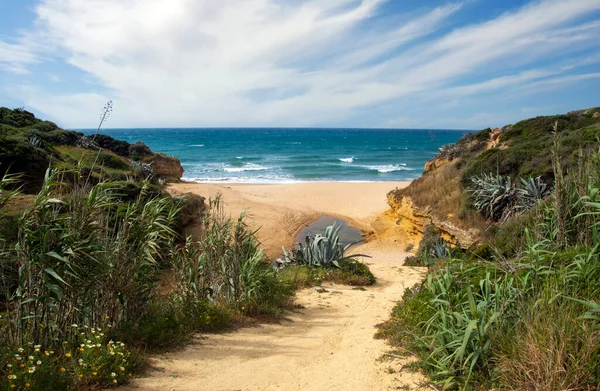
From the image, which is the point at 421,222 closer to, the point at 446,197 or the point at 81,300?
the point at 446,197

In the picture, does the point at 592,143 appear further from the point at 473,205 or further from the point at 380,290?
the point at 380,290

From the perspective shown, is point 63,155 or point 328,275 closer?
point 328,275

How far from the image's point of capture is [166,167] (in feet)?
107

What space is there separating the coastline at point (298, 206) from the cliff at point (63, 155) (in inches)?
134

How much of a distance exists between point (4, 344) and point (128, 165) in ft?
68.2

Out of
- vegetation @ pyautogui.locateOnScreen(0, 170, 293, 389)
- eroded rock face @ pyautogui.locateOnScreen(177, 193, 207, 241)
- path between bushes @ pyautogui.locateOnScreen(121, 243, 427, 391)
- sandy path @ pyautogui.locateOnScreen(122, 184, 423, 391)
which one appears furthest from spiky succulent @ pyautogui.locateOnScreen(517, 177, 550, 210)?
eroded rock face @ pyautogui.locateOnScreen(177, 193, 207, 241)

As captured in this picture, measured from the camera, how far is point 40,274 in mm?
4543

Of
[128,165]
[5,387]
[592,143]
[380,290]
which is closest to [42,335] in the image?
[5,387]

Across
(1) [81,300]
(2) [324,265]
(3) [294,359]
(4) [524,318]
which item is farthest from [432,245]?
(1) [81,300]

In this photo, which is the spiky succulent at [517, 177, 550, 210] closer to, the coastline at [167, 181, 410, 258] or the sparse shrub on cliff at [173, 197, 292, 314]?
the coastline at [167, 181, 410, 258]

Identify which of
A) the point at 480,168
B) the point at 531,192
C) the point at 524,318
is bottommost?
the point at 524,318

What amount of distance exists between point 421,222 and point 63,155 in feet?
50.7

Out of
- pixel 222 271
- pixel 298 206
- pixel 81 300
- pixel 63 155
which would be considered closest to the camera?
pixel 81 300

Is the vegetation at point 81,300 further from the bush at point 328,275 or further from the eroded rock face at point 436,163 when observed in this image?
the eroded rock face at point 436,163
